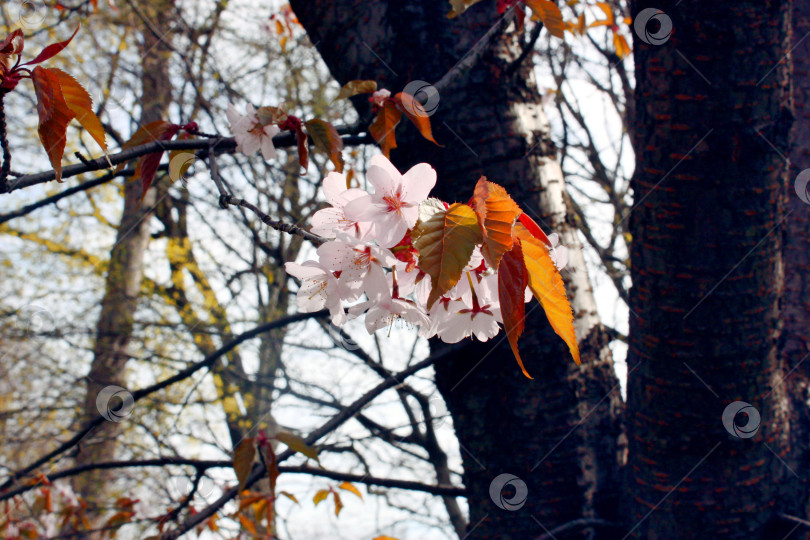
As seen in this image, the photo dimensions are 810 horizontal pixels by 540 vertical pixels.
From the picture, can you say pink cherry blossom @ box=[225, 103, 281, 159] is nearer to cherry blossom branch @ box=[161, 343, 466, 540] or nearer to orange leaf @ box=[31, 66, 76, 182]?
orange leaf @ box=[31, 66, 76, 182]

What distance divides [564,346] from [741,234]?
1.24ft

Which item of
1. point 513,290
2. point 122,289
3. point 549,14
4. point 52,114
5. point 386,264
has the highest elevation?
point 122,289

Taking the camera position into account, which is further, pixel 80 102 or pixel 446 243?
pixel 80 102

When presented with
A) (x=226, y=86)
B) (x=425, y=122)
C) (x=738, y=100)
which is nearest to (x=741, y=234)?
(x=738, y=100)

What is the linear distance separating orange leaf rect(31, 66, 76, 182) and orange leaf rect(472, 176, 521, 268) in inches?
18.4

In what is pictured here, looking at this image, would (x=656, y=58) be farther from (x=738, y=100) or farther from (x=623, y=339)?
(x=623, y=339)

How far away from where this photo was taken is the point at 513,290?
19.7 inches

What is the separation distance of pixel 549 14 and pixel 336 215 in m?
0.58

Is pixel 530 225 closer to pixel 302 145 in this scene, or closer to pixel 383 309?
pixel 383 309

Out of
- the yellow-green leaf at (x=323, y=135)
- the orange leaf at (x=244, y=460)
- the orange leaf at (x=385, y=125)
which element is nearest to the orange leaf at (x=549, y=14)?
the orange leaf at (x=385, y=125)

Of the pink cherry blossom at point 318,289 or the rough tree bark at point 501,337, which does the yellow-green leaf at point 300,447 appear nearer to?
the rough tree bark at point 501,337

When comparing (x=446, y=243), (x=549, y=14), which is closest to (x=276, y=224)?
(x=446, y=243)

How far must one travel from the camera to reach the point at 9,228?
467 cm

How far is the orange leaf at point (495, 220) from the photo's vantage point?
497mm
